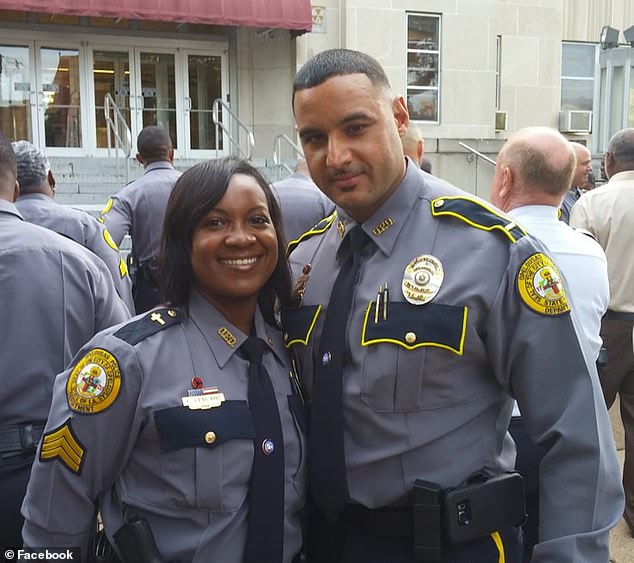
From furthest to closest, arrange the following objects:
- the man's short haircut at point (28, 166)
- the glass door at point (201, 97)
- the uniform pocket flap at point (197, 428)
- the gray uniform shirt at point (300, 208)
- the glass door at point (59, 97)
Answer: the glass door at point (201, 97)
the glass door at point (59, 97)
the gray uniform shirt at point (300, 208)
the man's short haircut at point (28, 166)
the uniform pocket flap at point (197, 428)

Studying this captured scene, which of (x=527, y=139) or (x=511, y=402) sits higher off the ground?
(x=527, y=139)

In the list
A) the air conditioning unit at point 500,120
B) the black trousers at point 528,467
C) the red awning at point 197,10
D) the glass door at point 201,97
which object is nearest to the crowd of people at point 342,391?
the black trousers at point 528,467

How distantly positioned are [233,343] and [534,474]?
149 centimetres

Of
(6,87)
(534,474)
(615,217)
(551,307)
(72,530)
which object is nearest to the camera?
(551,307)

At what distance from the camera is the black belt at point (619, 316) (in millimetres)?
4344

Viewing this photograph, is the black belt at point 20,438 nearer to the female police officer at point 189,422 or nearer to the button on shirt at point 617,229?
the female police officer at point 189,422

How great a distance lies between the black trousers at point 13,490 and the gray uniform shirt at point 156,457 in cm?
64

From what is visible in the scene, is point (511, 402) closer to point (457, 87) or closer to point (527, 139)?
point (527, 139)

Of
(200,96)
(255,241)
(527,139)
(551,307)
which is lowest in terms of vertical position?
(551,307)

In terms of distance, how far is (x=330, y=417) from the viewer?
1.83 meters

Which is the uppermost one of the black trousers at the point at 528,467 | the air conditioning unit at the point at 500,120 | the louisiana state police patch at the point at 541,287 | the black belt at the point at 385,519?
the air conditioning unit at the point at 500,120

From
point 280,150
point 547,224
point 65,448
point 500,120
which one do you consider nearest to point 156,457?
point 65,448

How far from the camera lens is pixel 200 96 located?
49.4ft

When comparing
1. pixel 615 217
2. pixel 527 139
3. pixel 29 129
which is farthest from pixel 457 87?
pixel 527 139
